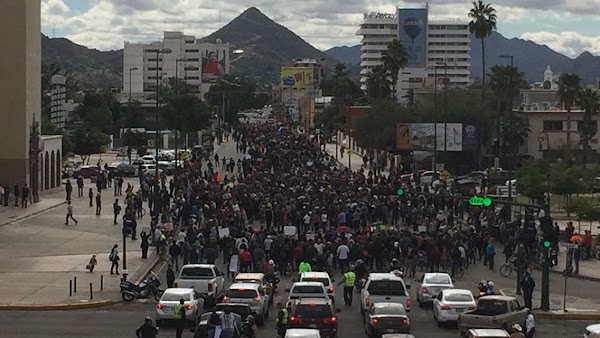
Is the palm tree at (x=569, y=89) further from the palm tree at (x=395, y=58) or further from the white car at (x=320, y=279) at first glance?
the white car at (x=320, y=279)

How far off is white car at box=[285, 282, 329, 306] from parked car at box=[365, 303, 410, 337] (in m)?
2.69

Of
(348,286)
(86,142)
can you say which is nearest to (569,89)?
(86,142)

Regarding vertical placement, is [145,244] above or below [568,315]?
above

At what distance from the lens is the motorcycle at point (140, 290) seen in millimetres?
32625

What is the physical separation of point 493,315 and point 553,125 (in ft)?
236

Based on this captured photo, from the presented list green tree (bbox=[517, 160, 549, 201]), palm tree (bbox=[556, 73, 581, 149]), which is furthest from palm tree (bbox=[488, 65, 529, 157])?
green tree (bbox=[517, 160, 549, 201])

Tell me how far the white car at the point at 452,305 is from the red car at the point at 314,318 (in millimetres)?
A: 3663

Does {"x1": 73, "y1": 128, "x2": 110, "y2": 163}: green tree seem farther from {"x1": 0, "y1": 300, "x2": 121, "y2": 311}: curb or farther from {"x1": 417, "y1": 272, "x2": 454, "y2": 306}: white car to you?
{"x1": 417, "y1": 272, "x2": 454, "y2": 306}: white car

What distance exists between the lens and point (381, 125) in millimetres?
93188

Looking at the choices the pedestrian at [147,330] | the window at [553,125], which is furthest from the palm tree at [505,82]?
the pedestrian at [147,330]

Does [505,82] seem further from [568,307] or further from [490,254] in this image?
[568,307]

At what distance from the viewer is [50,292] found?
33969 mm

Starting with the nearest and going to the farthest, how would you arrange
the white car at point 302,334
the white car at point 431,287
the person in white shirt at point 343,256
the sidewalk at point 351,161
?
the white car at point 302,334
the white car at point 431,287
the person in white shirt at point 343,256
the sidewalk at point 351,161

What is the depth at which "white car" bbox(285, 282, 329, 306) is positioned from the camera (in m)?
29.0
